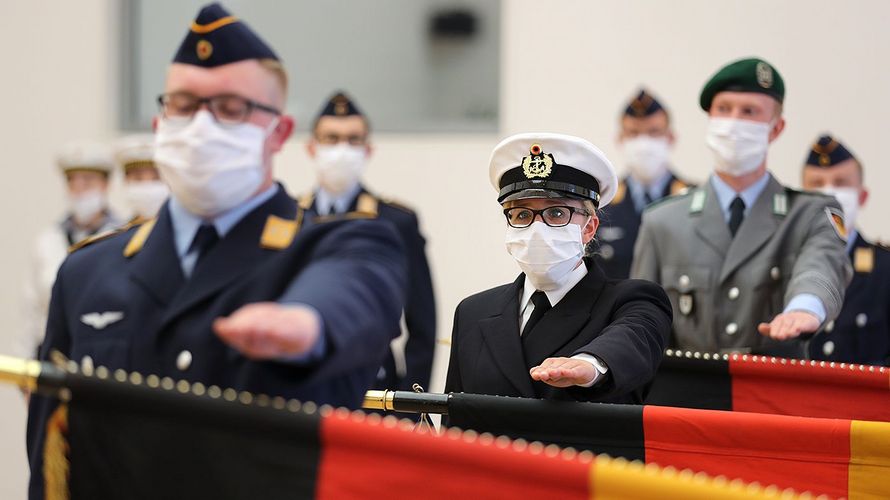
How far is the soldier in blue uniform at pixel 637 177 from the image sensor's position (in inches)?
223

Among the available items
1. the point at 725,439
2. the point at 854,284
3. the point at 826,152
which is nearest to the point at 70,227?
the point at 826,152

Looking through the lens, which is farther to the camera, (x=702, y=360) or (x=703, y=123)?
(x=703, y=123)

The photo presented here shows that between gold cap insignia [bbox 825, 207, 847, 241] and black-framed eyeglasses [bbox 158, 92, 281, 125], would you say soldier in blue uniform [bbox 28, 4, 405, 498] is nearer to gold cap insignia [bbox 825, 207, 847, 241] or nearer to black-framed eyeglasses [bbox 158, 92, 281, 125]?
black-framed eyeglasses [bbox 158, 92, 281, 125]

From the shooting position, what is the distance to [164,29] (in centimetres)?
880

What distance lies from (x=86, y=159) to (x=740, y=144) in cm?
440

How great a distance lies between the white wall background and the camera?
7.07 m

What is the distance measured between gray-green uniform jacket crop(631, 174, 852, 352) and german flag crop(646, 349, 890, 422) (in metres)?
0.62

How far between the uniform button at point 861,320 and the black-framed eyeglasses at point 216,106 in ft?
11.5

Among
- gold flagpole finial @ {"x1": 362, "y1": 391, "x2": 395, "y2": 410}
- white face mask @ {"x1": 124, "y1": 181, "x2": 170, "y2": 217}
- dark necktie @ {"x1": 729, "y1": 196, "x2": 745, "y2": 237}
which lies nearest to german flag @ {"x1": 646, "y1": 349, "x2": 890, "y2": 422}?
Answer: gold flagpole finial @ {"x1": 362, "y1": 391, "x2": 395, "y2": 410}

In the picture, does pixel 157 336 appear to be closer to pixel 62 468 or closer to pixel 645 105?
pixel 62 468

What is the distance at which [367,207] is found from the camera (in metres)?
5.99

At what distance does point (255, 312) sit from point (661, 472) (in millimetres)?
594

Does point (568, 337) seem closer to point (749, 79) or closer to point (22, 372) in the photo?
point (22, 372)

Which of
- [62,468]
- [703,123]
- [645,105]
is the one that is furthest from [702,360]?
[703,123]
